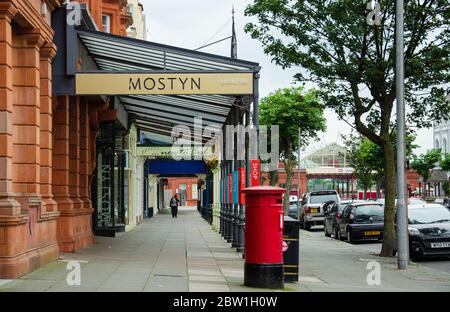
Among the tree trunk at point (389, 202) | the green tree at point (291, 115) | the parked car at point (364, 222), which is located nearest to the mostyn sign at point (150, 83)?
the tree trunk at point (389, 202)

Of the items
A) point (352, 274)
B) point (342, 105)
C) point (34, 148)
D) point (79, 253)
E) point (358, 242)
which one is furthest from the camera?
point (358, 242)

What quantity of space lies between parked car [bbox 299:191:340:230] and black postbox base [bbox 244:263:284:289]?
90.7ft

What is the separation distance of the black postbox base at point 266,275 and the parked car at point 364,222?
52.6 feet

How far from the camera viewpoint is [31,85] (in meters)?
14.7

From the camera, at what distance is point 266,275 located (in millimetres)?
12383

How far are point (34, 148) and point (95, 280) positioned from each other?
302cm

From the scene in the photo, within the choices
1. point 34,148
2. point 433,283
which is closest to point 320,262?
point 433,283

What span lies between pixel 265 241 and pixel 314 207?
92.8 ft

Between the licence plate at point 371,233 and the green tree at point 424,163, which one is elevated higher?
the green tree at point 424,163

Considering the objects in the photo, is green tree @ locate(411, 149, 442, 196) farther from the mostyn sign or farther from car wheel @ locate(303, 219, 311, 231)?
the mostyn sign

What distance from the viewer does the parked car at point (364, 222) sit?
28094 millimetres

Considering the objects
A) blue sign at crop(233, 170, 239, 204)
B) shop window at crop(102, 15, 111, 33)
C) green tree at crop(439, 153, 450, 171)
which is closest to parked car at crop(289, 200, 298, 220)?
shop window at crop(102, 15, 111, 33)

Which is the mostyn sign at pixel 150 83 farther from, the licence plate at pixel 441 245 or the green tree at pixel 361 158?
the green tree at pixel 361 158
